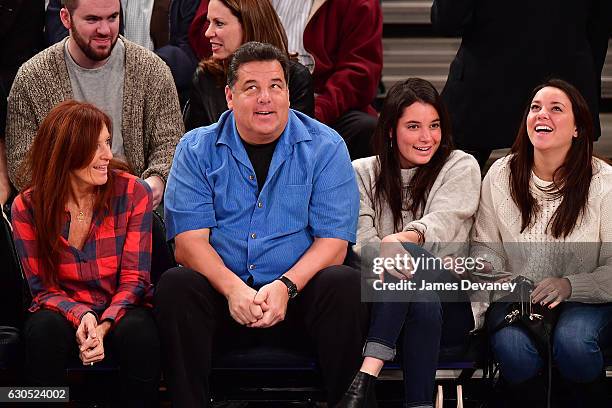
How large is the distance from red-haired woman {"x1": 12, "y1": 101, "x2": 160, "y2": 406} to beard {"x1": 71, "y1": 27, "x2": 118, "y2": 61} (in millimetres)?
574

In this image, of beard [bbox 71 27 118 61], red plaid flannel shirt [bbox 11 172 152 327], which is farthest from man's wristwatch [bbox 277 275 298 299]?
beard [bbox 71 27 118 61]

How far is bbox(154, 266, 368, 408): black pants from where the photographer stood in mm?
2928

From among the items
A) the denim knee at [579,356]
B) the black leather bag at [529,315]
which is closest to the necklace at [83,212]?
the black leather bag at [529,315]

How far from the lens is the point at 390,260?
3.10m

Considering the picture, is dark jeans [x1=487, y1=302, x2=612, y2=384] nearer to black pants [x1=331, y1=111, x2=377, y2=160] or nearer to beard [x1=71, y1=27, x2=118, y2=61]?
black pants [x1=331, y1=111, x2=377, y2=160]

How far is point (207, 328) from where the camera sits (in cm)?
296

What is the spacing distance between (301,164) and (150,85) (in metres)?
0.79

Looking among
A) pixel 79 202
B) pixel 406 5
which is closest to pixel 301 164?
pixel 79 202

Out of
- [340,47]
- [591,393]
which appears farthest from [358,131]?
[591,393]

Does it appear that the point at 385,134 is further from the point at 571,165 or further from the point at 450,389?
the point at 450,389

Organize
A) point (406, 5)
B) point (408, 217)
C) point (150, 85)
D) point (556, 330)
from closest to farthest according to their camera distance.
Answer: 1. point (556, 330)
2. point (408, 217)
3. point (150, 85)
4. point (406, 5)

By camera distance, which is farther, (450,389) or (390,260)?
(450,389)

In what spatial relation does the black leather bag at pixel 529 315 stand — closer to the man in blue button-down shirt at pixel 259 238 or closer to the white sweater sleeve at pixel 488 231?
the white sweater sleeve at pixel 488 231

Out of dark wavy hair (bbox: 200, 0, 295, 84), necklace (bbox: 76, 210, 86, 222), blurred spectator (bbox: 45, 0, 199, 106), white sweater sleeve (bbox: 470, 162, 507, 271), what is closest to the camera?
necklace (bbox: 76, 210, 86, 222)
